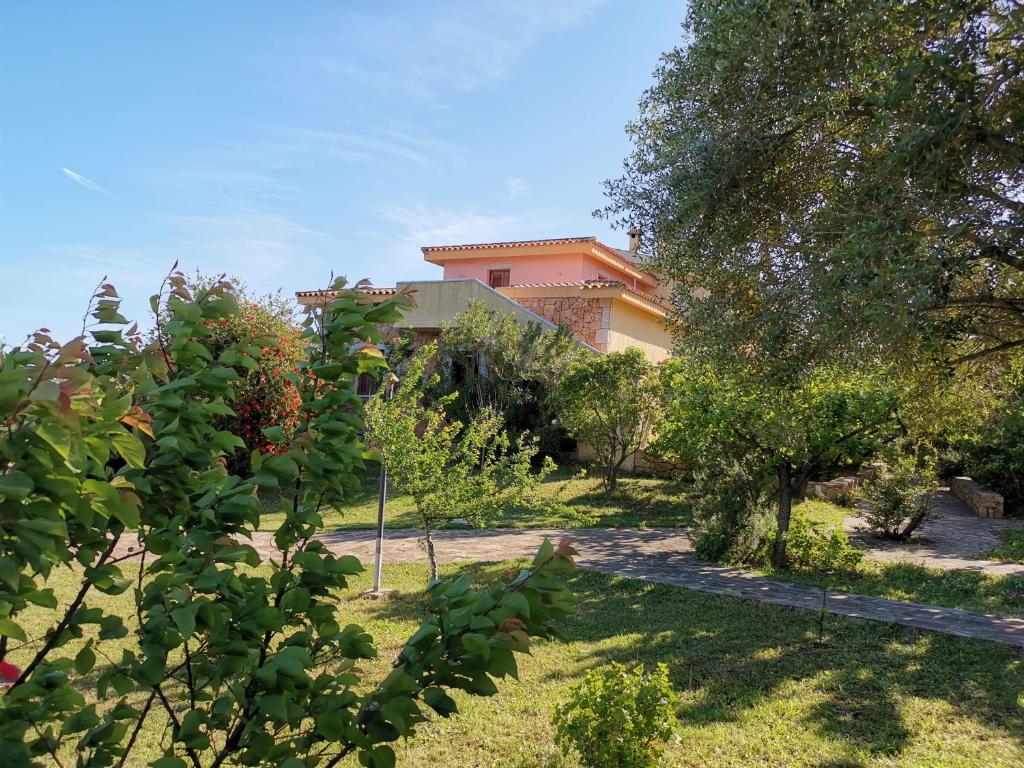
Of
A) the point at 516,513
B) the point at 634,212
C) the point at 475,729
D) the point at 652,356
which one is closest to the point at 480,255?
the point at 652,356

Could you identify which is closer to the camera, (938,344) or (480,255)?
(938,344)

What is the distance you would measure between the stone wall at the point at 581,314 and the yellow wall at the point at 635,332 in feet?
0.69

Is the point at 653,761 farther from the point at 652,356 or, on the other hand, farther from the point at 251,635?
the point at 652,356

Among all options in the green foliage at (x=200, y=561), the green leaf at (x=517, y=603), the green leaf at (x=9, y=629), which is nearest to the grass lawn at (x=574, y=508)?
the green foliage at (x=200, y=561)

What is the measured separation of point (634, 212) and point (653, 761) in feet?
20.1

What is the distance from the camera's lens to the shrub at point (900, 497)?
1224 cm

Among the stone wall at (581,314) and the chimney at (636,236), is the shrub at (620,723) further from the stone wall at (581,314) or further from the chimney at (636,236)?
the stone wall at (581,314)

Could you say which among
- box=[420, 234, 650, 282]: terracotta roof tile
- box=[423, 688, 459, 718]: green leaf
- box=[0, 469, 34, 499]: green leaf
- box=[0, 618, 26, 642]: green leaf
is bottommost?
box=[423, 688, 459, 718]: green leaf

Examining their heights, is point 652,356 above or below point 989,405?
above

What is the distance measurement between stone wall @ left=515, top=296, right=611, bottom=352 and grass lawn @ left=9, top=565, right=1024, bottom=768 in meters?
12.9

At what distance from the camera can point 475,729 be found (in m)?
5.27

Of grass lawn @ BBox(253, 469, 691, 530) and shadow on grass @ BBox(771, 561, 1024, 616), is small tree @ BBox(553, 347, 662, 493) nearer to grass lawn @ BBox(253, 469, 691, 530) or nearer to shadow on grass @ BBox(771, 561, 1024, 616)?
grass lawn @ BBox(253, 469, 691, 530)

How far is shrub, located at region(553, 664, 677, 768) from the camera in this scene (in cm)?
418

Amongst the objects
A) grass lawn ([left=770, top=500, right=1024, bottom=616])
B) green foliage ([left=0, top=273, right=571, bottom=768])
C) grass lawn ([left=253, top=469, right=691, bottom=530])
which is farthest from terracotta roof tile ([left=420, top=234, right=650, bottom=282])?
green foliage ([left=0, top=273, right=571, bottom=768])
